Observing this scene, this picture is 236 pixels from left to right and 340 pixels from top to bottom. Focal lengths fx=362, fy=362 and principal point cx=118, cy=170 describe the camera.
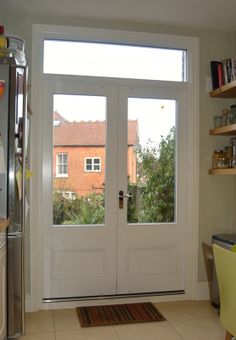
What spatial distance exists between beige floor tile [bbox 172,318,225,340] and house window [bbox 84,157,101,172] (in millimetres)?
1517

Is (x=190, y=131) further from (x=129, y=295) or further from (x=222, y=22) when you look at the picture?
(x=129, y=295)

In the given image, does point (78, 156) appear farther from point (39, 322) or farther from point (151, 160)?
point (39, 322)

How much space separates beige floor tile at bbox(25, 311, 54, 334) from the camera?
2.89 meters

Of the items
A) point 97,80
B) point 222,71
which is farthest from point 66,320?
point 222,71

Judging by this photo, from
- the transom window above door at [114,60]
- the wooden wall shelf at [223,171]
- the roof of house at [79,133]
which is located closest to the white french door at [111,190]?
the roof of house at [79,133]

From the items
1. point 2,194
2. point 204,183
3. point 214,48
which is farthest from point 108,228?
point 214,48

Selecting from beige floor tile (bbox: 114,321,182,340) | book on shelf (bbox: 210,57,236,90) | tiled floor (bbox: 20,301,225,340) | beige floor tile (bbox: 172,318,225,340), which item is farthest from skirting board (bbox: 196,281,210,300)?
book on shelf (bbox: 210,57,236,90)

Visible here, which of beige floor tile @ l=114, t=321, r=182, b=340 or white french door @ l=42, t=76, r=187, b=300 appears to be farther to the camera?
white french door @ l=42, t=76, r=187, b=300

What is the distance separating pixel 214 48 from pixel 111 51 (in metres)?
1.04

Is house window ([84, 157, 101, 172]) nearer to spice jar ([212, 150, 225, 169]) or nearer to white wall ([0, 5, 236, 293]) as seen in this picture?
white wall ([0, 5, 236, 293])

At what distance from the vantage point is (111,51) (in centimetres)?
348

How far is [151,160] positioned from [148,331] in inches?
60.7

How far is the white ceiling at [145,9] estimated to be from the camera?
3051 millimetres

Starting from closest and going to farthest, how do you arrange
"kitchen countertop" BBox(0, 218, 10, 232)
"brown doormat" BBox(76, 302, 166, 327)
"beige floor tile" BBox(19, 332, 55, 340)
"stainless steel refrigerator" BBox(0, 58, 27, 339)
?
"kitchen countertop" BBox(0, 218, 10, 232) → "stainless steel refrigerator" BBox(0, 58, 27, 339) → "beige floor tile" BBox(19, 332, 55, 340) → "brown doormat" BBox(76, 302, 166, 327)
